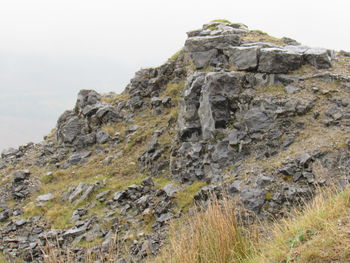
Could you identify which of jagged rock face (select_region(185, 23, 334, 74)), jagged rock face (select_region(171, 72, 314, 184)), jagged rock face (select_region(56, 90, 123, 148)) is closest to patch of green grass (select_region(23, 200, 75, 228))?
jagged rock face (select_region(171, 72, 314, 184))

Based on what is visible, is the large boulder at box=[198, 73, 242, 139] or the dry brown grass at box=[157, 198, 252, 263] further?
the large boulder at box=[198, 73, 242, 139]

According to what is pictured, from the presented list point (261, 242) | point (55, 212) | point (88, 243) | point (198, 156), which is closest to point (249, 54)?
point (198, 156)

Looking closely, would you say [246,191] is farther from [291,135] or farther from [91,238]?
[91,238]

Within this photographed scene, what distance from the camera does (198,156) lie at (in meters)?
15.4

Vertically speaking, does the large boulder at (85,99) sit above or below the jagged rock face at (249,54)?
below

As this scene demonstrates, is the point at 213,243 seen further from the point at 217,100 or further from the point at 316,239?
the point at 217,100

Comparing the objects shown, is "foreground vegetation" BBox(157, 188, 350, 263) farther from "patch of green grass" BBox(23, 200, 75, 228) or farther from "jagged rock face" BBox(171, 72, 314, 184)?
"patch of green grass" BBox(23, 200, 75, 228)

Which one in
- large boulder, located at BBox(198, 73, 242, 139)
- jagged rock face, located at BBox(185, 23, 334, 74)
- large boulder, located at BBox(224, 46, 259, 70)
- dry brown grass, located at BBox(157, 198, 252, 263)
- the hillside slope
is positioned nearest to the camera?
dry brown grass, located at BBox(157, 198, 252, 263)

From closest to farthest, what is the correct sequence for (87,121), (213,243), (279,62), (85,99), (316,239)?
(316,239) → (213,243) → (279,62) → (87,121) → (85,99)

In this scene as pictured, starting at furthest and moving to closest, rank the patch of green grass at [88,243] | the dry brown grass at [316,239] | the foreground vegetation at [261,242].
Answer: the patch of green grass at [88,243], the foreground vegetation at [261,242], the dry brown grass at [316,239]

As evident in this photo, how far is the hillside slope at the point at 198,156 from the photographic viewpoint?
12422 millimetres

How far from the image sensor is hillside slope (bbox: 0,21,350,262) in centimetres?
1242

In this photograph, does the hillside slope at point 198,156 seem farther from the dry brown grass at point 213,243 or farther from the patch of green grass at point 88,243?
the dry brown grass at point 213,243

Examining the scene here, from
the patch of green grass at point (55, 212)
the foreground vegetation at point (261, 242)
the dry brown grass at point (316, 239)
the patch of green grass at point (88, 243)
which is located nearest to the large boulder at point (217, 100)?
the patch of green grass at point (88, 243)
